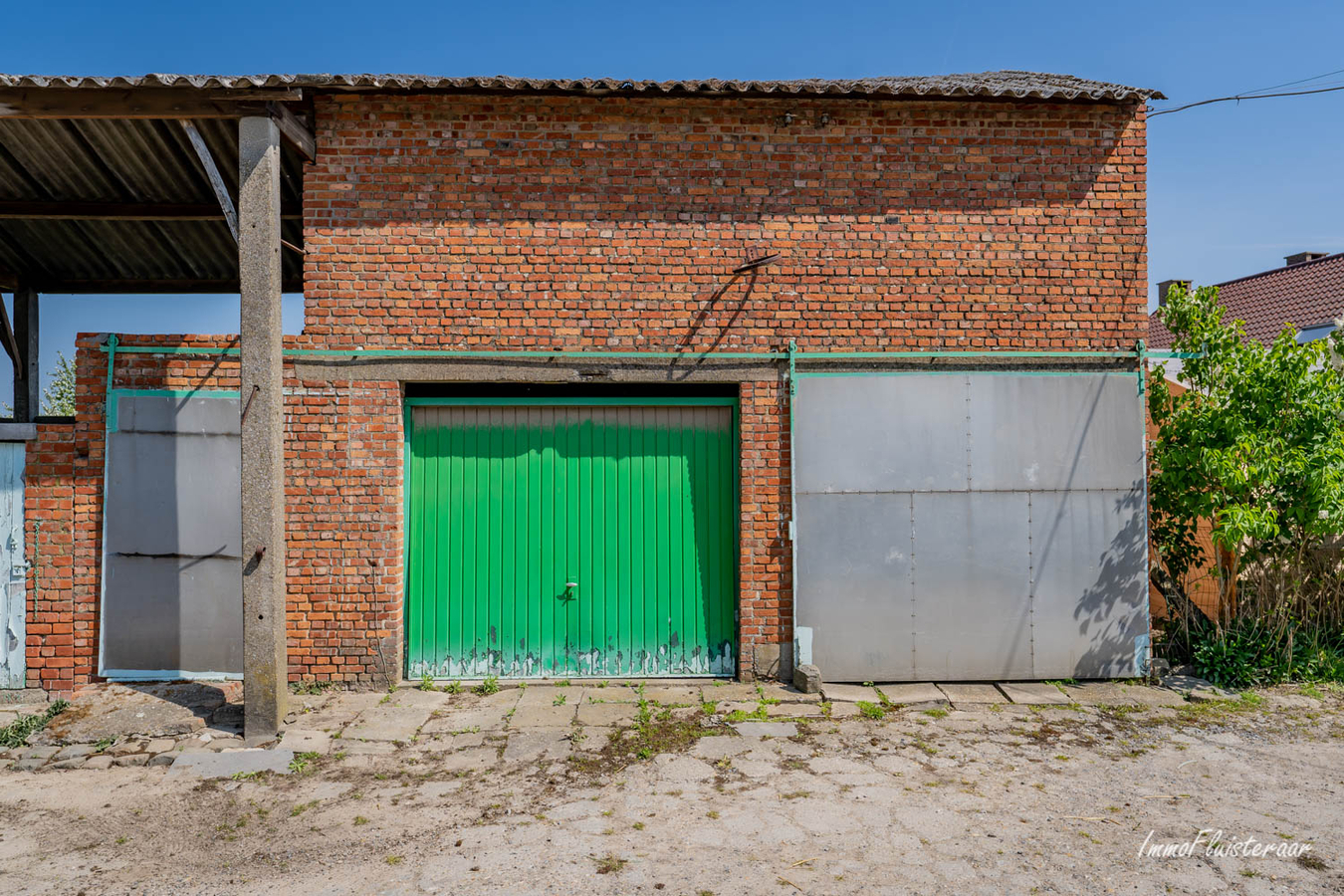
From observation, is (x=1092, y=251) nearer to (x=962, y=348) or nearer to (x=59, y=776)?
(x=962, y=348)

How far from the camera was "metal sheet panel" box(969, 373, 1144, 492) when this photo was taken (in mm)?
6469

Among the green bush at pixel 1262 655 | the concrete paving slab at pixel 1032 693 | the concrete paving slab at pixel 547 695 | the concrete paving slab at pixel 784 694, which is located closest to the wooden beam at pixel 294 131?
the concrete paving slab at pixel 547 695

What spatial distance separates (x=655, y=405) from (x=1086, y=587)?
13.1 ft

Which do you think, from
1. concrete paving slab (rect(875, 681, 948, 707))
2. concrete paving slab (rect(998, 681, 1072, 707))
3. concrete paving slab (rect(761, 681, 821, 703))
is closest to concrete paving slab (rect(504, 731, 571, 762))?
concrete paving slab (rect(761, 681, 821, 703))

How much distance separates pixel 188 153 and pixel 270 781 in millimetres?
5309

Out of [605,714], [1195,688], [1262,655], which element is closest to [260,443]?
[605,714]

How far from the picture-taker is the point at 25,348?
355 inches

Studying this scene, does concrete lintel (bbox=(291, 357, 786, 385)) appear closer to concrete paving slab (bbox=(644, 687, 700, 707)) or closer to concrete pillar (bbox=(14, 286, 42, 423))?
concrete paving slab (bbox=(644, 687, 700, 707))

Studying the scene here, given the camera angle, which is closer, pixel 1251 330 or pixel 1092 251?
pixel 1092 251

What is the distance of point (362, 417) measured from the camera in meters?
6.21

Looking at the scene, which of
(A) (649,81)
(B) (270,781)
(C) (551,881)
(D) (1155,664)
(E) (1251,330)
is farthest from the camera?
(E) (1251,330)

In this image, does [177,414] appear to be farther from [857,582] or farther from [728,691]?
[857,582]

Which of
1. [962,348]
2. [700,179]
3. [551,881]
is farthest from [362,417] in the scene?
[962,348]

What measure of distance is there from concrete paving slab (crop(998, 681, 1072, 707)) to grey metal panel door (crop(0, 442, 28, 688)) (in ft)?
26.2
